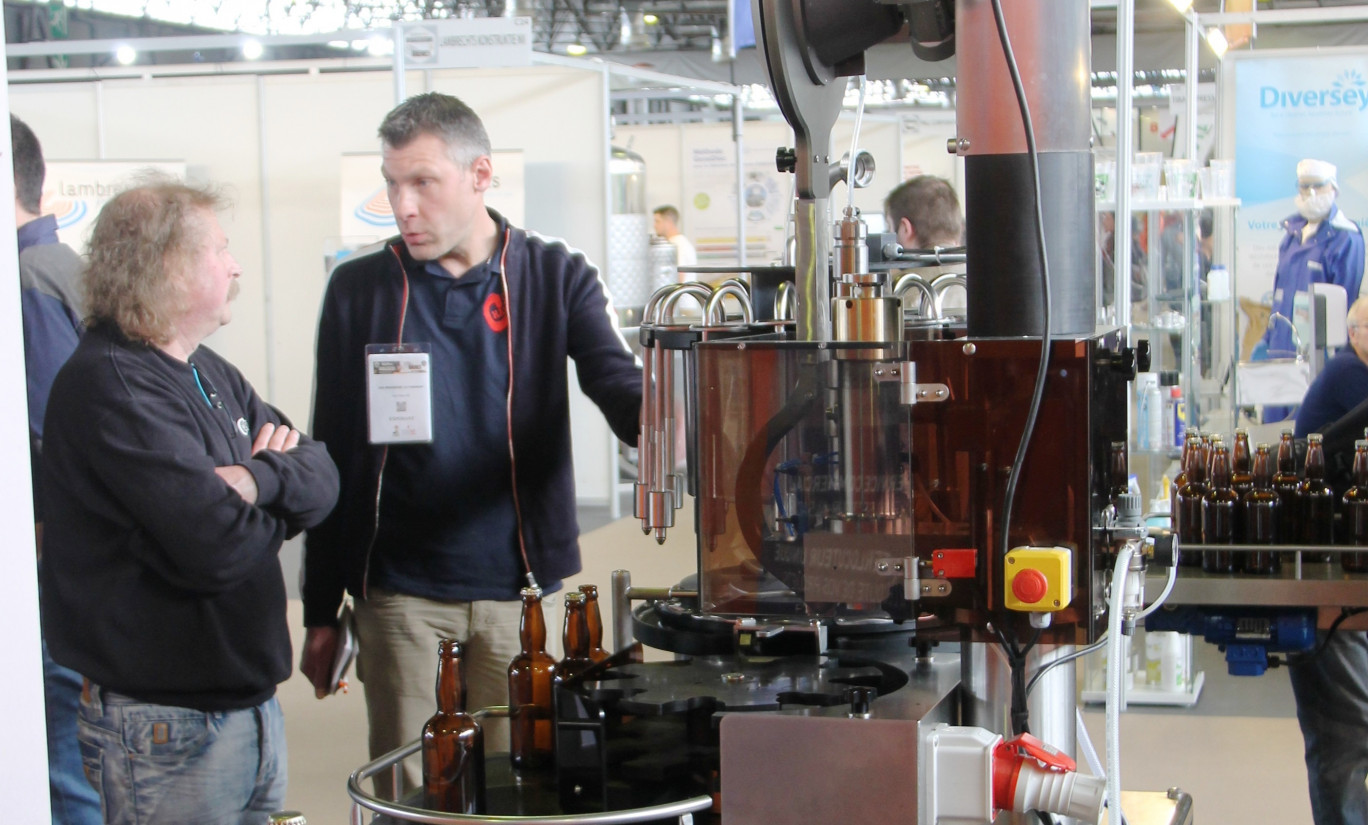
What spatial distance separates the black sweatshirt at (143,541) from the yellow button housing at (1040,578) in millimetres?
1241

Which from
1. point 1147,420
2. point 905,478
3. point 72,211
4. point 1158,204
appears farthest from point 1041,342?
point 72,211

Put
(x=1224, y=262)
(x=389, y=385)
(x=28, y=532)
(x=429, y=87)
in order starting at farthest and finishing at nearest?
(x=429, y=87) → (x=1224, y=262) → (x=389, y=385) → (x=28, y=532)

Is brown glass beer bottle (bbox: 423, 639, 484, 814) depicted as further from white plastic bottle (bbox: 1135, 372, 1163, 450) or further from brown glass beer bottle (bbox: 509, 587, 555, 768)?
white plastic bottle (bbox: 1135, 372, 1163, 450)

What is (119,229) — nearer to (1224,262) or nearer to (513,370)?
(513,370)

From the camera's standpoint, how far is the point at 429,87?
281 inches

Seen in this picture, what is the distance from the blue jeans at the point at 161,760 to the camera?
1.96 m

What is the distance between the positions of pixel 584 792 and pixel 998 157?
2.35ft

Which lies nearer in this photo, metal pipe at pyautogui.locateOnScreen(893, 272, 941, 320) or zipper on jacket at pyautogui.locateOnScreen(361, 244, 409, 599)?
metal pipe at pyautogui.locateOnScreen(893, 272, 941, 320)

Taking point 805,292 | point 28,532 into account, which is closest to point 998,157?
point 805,292

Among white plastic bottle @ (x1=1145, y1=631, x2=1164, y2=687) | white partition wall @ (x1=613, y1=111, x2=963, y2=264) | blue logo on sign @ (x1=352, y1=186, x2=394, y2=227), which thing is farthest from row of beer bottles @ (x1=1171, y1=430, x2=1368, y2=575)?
white partition wall @ (x1=613, y1=111, x2=963, y2=264)

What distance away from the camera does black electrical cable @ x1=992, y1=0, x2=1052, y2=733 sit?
1.17 meters

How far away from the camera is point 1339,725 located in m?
2.92

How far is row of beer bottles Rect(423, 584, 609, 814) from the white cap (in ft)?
15.6

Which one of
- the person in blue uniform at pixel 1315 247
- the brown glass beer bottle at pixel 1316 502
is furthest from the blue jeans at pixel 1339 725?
the person in blue uniform at pixel 1315 247
